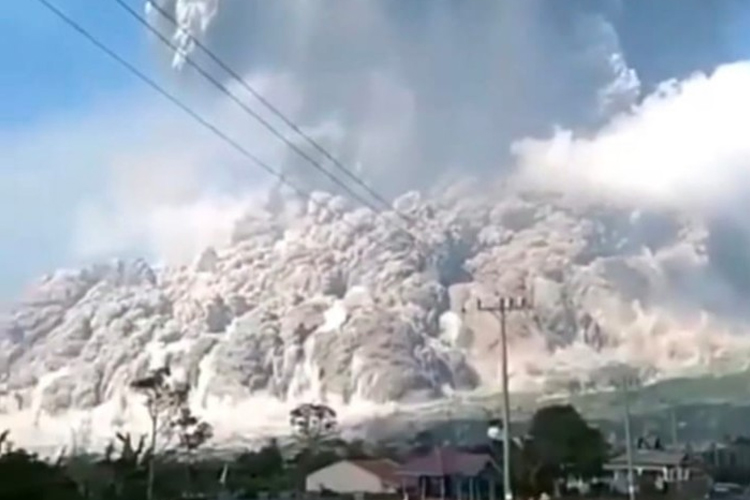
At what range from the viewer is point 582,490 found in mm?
73688

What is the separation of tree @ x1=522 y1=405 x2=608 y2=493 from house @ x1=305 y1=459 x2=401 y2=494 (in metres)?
8.58

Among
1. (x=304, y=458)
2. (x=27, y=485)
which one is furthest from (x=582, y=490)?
(x=27, y=485)

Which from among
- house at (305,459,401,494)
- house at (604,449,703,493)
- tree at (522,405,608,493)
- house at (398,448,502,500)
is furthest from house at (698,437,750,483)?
house at (305,459,401,494)

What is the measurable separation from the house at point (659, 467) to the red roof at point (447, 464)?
8.65 m

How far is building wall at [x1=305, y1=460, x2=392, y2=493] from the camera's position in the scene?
79312 millimetres

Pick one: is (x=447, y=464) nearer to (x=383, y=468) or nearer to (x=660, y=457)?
(x=383, y=468)

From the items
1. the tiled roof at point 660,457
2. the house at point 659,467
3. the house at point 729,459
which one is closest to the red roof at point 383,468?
the house at point 659,467

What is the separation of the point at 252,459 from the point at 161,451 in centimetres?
1202

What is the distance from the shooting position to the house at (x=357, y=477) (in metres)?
79.0

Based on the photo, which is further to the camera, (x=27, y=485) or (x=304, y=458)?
(x=304, y=458)

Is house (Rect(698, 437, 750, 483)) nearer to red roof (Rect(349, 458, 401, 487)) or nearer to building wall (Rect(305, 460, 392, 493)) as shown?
red roof (Rect(349, 458, 401, 487))

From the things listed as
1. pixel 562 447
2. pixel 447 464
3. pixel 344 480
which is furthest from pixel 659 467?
pixel 344 480

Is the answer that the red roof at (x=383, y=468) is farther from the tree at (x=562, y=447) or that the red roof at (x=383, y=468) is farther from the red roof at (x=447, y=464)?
the tree at (x=562, y=447)

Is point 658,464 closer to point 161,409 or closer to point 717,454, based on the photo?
point 717,454
